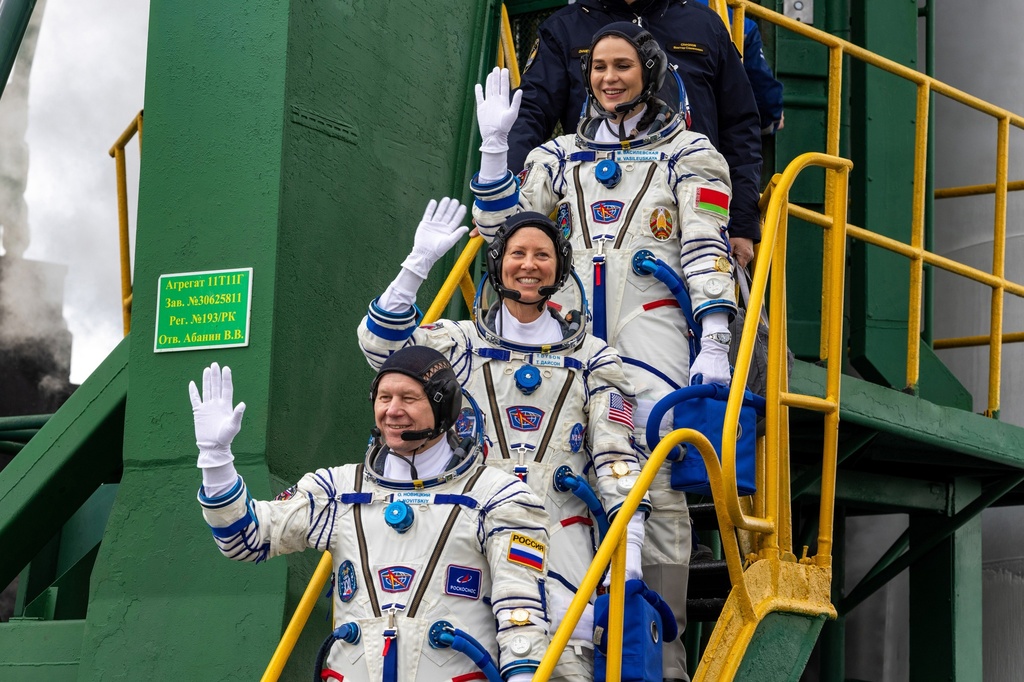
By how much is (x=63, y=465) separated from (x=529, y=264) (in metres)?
3.54

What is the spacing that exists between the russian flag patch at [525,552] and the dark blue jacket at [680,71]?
206cm

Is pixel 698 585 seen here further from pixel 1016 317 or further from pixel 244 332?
pixel 1016 317

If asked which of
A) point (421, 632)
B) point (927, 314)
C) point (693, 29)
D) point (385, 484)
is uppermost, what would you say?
point (693, 29)

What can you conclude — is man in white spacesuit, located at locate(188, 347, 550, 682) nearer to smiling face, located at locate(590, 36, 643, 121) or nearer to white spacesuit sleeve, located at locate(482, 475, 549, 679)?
white spacesuit sleeve, located at locate(482, 475, 549, 679)

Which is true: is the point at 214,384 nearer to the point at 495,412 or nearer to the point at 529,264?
the point at 495,412

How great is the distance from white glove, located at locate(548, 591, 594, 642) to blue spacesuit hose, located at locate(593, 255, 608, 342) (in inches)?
42.9

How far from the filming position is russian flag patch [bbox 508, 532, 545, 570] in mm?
3824

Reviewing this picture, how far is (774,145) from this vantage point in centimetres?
833

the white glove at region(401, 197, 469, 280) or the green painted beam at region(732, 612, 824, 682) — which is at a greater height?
the white glove at region(401, 197, 469, 280)

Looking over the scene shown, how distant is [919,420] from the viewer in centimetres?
684

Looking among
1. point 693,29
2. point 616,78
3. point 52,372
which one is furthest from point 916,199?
point 52,372

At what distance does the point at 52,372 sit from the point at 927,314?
13370 millimetres

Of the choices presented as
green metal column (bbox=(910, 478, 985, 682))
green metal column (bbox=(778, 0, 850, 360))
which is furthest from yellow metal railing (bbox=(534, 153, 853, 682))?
green metal column (bbox=(910, 478, 985, 682))

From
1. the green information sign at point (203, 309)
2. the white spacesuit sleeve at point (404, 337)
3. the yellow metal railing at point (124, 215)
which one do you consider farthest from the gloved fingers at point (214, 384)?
the yellow metal railing at point (124, 215)
